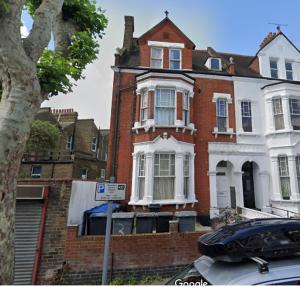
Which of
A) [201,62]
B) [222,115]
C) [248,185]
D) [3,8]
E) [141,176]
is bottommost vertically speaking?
[248,185]

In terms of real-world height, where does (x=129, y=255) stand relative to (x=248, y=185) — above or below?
below

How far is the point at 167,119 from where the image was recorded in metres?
11.3

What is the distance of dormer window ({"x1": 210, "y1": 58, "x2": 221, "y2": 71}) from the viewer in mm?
13706

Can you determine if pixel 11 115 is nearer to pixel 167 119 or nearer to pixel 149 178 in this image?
pixel 149 178

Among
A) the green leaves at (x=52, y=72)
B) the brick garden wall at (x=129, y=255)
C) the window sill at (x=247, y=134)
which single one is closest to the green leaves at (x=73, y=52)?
the green leaves at (x=52, y=72)

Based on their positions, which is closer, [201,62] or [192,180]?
[192,180]

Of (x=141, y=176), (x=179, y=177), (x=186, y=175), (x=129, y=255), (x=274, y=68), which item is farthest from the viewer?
(x=274, y=68)

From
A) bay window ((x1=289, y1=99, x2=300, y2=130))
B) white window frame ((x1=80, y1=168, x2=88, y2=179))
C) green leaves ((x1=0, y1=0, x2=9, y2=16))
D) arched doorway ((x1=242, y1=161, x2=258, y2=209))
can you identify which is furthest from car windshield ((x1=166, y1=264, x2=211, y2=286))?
white window frame ((x1=80, y1=168, x2=88, y2=179))

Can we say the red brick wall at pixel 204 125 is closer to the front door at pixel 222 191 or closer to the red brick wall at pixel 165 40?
the front door at pixel 222 191

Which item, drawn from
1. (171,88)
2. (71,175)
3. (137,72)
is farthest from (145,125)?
(71,175)

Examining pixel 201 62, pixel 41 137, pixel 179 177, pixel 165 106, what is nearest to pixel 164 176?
pixel 179 177

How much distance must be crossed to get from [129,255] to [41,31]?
21.2ft

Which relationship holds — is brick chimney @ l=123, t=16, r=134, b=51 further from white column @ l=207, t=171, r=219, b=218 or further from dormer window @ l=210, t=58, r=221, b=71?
white column @ l=207, t=171, r=219, b=218

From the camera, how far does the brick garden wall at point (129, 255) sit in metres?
5.97
